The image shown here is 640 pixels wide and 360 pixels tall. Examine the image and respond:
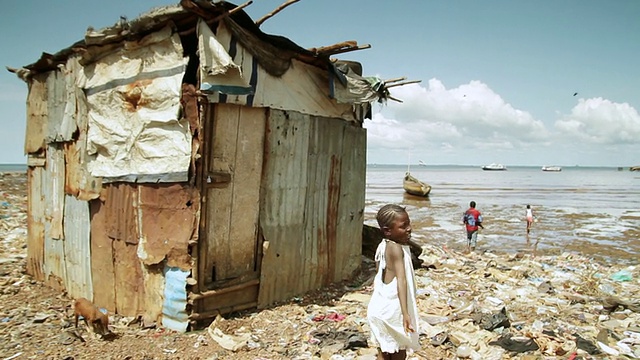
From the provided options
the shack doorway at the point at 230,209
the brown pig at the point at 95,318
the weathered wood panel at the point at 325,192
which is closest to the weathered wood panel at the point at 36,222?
the brown pig at the point at 95,318

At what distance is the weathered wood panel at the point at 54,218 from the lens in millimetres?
5828

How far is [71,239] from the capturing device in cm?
561

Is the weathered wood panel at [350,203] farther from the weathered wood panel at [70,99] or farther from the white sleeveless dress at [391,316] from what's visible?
the weathered wood panel at [70,99]

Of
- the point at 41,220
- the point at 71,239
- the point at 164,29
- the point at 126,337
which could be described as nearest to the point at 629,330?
the point at 126,337

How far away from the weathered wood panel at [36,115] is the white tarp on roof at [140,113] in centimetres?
193

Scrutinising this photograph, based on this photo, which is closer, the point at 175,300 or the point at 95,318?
the point at 95,318

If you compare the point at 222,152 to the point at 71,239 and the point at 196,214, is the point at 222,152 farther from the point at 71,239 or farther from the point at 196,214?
the point at 71,239

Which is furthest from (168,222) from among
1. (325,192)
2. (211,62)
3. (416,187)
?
(416,187)

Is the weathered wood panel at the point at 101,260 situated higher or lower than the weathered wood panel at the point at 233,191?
lower

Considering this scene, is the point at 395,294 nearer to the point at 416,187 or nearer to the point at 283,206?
the point at 283,206

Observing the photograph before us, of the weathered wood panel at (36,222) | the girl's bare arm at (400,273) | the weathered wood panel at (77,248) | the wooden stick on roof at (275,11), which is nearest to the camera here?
the girl's bare arm at (400,273)

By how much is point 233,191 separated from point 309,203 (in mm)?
1348

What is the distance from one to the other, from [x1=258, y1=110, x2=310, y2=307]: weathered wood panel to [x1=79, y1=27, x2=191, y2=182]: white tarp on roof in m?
1.19

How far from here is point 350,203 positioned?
647 centimetres
